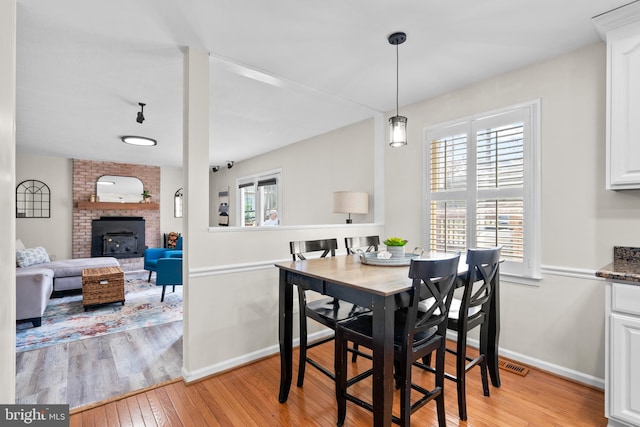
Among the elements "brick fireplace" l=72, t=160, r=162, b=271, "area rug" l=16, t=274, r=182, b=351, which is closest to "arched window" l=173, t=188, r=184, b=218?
"brick fireplace" l=72, t=160, r=162, b=271

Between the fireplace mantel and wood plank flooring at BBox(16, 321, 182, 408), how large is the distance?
457cm

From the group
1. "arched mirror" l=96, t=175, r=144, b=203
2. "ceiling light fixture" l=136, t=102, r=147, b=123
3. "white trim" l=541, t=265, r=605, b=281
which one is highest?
"ceiling light fixture" l=136, t=102, r=147, b=123

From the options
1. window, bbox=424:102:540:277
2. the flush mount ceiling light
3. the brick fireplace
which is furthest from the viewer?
the brick fireplace

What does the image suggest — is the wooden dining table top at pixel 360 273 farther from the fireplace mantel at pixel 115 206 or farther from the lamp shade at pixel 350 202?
the fireplace mantel at pixel 115 206

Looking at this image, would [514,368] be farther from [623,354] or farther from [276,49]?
[276,49]

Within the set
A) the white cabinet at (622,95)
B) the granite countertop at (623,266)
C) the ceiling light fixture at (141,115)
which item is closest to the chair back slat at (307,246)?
the granite countertop at (623,266)

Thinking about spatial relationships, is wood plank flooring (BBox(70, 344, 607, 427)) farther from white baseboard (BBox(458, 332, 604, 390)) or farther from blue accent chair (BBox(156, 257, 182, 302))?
blue accent chair (BBox(156, 257, 182, 302))

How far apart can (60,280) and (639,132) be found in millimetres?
6396

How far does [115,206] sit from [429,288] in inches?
286

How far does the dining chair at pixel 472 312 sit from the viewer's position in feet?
6.11

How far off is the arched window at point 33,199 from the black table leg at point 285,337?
669 centimetres

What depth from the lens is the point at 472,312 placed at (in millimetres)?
2125

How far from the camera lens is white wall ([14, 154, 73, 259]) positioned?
6.11 metres

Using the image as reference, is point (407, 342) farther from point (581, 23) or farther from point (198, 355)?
point (581, 23)
